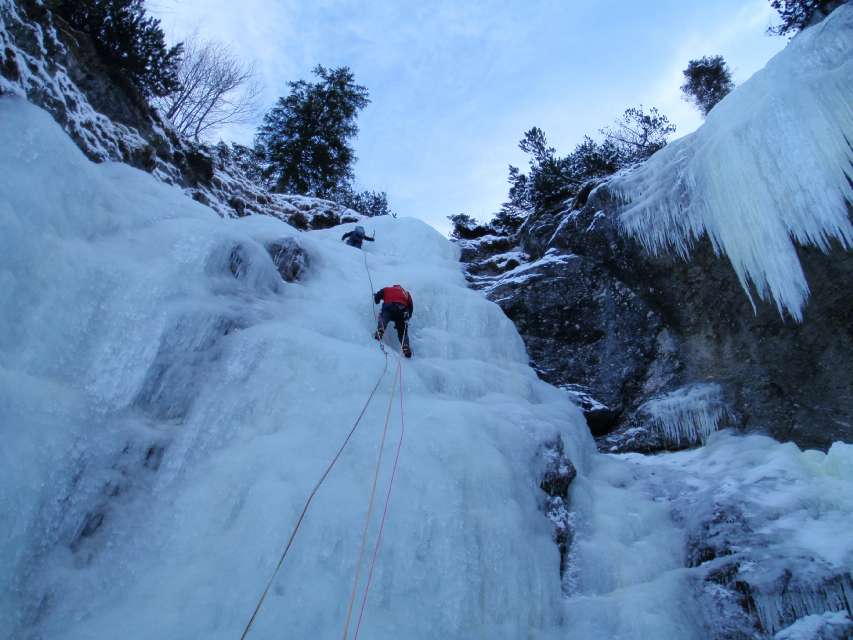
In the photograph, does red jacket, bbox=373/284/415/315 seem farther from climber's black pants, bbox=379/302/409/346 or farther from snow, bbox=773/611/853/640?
snow, bbox=773/611/853/640

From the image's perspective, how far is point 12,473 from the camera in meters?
2.81

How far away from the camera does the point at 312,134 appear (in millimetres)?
16938

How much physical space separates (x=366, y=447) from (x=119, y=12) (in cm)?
922

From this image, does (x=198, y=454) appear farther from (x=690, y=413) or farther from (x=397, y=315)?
(x=690, y=413)

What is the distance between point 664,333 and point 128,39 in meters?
10.3

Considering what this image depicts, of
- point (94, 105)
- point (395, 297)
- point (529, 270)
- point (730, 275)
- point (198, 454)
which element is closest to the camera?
point (198, 454)

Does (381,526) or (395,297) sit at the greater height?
(395,297)

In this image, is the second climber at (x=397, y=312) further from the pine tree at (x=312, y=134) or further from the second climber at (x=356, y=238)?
the pine tree at (x=312, y=134)

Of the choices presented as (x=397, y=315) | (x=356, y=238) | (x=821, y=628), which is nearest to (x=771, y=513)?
(x=821, y=628)

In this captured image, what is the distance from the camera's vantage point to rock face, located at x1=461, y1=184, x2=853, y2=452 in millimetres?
6004

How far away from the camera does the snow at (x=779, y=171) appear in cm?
603

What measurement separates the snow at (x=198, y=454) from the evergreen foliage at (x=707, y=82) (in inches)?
639

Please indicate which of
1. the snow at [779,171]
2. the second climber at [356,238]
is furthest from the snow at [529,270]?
the second climber at [356,238]

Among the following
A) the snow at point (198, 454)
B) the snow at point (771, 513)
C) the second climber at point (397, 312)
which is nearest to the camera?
the snow at point (198, 454)
